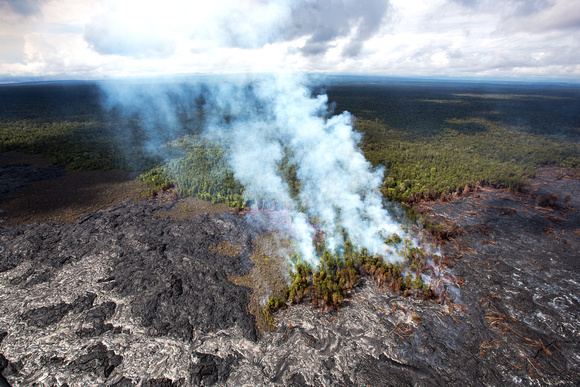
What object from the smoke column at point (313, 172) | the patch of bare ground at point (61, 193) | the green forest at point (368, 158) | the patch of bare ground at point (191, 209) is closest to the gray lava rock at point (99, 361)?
the green forest at point (368, 158)

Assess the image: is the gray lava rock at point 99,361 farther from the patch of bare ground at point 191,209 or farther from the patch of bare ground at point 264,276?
the patch of bare ground at point 191,209

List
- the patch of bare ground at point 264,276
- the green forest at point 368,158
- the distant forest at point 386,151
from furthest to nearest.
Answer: the distant forest at point 386,151 < the green forest at point 368,158 < the patch of bare ground at point 264,276

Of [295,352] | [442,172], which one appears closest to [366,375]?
[295,352]

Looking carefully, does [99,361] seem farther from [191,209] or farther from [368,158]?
[368,158]

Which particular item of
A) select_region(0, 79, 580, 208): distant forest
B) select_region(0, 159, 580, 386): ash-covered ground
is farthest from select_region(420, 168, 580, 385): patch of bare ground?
select_region(0, 79, 580, 208): distant forest

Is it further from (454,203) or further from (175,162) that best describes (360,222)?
(175,162)

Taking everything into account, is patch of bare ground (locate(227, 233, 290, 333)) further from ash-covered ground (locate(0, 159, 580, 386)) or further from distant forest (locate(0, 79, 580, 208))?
distant forest (locate(0, 79, 580, 208))

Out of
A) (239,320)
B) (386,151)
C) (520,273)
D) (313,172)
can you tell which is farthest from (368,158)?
(239,320)
